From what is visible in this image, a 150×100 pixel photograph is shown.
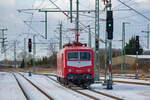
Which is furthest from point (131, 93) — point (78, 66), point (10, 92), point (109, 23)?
point (10, 92)

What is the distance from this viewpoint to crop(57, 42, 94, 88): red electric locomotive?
24.8 m

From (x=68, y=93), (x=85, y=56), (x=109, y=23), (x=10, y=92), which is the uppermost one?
(x=109, y=23)

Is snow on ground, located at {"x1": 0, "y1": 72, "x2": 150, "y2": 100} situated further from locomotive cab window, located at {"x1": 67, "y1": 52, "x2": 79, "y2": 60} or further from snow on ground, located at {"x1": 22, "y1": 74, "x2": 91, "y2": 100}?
locomotive cab window, located at {"x1": 67, "y1": 52, "x2": 79, "y2": 60}

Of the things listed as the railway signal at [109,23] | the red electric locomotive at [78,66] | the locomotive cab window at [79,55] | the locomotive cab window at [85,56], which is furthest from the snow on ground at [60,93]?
the railway signal at [109,23]

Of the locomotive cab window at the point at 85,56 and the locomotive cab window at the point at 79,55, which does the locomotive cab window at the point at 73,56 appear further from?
the locomotive cab window at the point at 85,56

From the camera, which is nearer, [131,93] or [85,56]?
[131,93]

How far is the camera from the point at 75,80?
981 inches

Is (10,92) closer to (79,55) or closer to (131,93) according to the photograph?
(79,55)

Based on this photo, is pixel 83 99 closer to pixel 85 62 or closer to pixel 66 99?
pixel 66 99

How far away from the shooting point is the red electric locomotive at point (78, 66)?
24.8 meters

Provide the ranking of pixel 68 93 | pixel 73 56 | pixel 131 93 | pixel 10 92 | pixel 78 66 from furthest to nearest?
pixel 73 56
pixel 78 66
pixel 10 92
pixel 68 93
pixel 131 93

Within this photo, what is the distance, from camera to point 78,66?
24875 millimetres

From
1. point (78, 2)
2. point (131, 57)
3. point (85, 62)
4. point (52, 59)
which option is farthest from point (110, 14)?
point (52, 59)

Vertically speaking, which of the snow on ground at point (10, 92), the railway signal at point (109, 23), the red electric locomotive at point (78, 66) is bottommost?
the snow on ground at point (10, 92)
